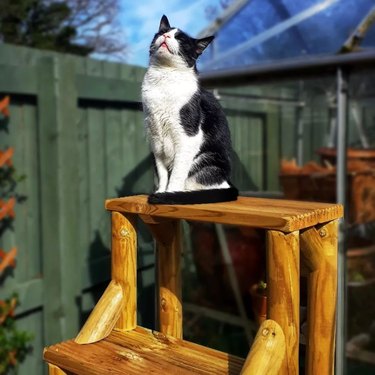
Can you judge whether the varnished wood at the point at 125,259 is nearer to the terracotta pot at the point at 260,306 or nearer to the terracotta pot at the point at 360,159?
the terracotta pot at the point at 260,306

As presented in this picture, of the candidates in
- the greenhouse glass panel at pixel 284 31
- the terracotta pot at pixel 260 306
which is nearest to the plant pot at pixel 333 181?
the greenhouse glass panel at pixel 284 31

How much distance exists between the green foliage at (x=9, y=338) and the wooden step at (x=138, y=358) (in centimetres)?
98

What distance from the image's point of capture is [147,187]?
145cm

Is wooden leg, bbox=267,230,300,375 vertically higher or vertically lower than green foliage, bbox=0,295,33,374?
higher

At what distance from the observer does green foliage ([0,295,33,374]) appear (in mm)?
1757

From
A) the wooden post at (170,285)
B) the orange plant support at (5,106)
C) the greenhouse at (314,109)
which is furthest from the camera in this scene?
the greenhouse at (314,109)

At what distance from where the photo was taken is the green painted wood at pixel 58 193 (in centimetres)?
185

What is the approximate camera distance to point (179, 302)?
3.40 feet

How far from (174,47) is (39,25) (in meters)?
4.74

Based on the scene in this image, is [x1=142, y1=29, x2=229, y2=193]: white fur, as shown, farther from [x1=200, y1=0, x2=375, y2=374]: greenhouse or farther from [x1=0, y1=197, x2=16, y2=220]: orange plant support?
[x1=0, y1=197, x2=16, y2=220]: orange plant support

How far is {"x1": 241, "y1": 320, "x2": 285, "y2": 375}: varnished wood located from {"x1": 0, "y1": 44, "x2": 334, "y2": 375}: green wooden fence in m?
0.99

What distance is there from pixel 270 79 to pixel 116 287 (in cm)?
141

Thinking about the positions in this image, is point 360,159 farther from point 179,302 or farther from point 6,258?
point 6,258

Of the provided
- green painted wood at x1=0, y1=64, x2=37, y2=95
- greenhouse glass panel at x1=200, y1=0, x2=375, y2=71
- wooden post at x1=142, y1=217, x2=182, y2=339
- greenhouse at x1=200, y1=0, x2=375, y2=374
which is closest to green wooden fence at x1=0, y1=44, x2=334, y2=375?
green painted wood at x1=0, y1=64, x2=37, y2=95
